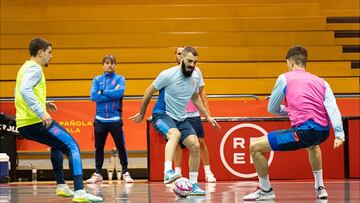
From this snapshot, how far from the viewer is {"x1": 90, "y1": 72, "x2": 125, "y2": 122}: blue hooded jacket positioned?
39.9ft

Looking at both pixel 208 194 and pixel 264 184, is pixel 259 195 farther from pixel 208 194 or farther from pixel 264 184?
pixel 208 194

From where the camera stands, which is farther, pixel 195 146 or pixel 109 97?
pixel 109 97

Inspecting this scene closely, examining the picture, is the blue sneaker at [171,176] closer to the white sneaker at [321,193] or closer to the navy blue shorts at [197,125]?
the white sneaker at [321,193]

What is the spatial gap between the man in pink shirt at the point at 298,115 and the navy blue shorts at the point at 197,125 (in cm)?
343

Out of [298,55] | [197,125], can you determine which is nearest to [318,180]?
[298,55]

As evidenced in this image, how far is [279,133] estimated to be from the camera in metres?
7.69

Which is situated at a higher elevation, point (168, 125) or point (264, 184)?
point (168, 125)

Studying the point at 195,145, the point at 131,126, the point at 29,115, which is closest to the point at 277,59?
the point at 131,126

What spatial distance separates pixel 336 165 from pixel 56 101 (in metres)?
5.17

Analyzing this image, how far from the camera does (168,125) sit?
28.3 ft

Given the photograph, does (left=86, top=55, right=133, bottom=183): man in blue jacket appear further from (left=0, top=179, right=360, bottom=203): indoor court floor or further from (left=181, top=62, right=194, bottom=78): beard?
(left=181, top=62, right=194, bottom=78): beard

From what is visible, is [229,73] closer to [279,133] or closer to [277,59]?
[277,59]

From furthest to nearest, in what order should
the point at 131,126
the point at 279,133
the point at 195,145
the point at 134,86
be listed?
the point at 134,86 < the point at 131,126 < the point at 195,145 < the point at 279,133

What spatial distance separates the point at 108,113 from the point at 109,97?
264mm
